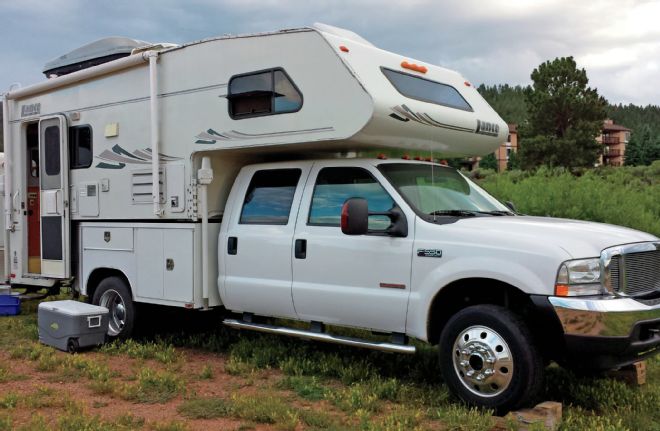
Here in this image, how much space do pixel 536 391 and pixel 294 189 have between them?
2831 mm

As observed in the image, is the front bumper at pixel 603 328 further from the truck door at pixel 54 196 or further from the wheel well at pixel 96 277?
the truck door at pixel 54 196

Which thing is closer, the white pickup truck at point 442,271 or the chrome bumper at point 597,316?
the chrome bumper at point 597,316

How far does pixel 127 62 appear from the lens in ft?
24.4

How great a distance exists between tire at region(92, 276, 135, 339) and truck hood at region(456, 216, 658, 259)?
13.2ft

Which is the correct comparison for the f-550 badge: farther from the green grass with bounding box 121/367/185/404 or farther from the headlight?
the green grass with bounding box 121/367/185/404

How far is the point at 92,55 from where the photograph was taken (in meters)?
8.17

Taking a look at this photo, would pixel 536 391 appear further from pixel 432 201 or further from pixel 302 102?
pixel 302 102

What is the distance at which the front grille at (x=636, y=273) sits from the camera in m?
4.73

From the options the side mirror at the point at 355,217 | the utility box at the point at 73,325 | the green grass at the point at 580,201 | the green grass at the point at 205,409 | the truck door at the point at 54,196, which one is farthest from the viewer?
the green grass at the point at 580,201

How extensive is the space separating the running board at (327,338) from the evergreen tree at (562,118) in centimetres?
4334

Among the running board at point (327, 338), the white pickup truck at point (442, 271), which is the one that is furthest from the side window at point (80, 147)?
the running board at point (327, 338)

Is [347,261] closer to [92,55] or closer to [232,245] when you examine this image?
[232,245]

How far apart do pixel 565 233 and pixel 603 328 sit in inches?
28.9

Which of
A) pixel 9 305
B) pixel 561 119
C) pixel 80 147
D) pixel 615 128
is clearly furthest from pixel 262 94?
pixel 615 128
